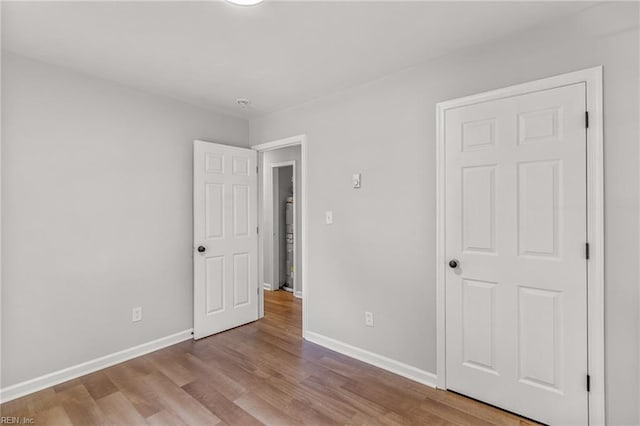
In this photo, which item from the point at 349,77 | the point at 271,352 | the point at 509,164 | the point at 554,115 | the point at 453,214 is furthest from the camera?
the point at 271,352

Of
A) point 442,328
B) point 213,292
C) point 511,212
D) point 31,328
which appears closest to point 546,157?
point 511,212

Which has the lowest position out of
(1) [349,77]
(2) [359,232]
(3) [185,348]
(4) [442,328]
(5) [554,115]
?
(3) [185,348]

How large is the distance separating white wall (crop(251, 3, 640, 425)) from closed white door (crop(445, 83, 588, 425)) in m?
0.14

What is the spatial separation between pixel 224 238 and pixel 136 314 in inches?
42.4

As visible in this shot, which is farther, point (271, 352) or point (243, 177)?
point (243, 177)

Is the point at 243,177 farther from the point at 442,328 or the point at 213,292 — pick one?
the point at 442,328

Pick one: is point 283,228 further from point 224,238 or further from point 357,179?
point 357,179

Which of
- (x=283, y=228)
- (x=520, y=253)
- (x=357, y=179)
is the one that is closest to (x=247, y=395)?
(x=357, y=179)

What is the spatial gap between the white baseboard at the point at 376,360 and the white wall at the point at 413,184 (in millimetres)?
48

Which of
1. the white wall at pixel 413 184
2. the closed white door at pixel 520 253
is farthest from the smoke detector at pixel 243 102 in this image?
the closed white door at pixel 520 253

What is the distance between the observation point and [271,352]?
2.96 metres

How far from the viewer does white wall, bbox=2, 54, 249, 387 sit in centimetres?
226

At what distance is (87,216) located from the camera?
2611mm

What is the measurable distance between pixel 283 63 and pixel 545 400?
2.86 metres
